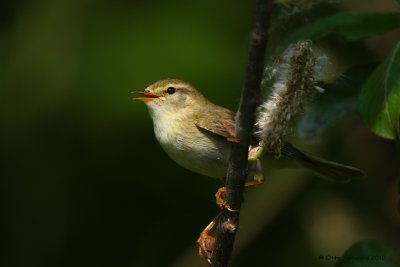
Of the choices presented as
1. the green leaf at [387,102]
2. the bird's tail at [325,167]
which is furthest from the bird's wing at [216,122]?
the green leaf at [387,102]

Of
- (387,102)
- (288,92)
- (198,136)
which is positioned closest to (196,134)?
(198,136)

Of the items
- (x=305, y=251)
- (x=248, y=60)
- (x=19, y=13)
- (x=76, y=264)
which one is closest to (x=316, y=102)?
(x=248, y=60)

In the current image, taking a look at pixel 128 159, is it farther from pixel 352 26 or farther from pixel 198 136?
pixel 352 26

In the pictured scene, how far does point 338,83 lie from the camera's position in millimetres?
3104

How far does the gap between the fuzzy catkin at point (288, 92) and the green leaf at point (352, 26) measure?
0.63 meters

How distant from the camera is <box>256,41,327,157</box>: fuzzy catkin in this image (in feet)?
6.57

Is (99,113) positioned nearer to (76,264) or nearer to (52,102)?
(52,102)

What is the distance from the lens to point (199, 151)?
3.49 metres

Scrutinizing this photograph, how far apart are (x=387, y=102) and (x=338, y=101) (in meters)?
0.72

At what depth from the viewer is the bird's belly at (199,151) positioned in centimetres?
346

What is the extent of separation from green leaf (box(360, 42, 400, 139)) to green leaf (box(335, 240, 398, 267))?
40 centimetres

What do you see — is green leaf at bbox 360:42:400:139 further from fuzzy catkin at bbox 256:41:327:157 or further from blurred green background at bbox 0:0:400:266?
blurred green background at bbox 0:0:400:266

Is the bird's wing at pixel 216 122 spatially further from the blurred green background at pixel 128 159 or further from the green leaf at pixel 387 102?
the blurred green background at pixel 128 159

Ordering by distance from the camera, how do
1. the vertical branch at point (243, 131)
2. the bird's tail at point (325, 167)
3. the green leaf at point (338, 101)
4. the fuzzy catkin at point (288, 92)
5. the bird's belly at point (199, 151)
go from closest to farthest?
the vertical branch at point (243, 131) → the fuzzy catkin at point (288, 92) → the green leaf at point (338, 101) → the bird's belly at point (199, 151) → the bird's tail at point (325, 167)
